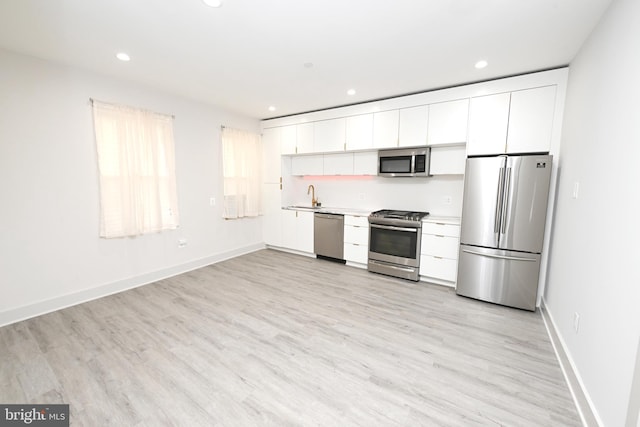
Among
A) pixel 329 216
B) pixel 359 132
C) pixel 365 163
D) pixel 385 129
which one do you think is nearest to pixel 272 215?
pixel 329 216

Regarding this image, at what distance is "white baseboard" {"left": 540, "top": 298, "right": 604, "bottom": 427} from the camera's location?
1.57 meters

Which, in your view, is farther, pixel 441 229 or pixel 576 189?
pixel 441 229

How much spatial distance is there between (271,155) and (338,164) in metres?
1.48

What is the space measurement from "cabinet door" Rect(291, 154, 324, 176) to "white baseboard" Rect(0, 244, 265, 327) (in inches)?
87.6

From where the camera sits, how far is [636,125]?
141 centimetres

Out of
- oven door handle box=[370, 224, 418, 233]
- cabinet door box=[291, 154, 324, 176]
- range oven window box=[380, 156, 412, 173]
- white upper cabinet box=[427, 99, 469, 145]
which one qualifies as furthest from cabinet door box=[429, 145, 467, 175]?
cabinet door box=[291, 154, 324, 176]

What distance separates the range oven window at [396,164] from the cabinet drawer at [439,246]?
42.2 inches

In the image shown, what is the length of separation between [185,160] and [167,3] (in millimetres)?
2587

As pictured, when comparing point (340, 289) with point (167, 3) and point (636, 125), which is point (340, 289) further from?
point (167, 3)

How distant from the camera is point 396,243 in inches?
157

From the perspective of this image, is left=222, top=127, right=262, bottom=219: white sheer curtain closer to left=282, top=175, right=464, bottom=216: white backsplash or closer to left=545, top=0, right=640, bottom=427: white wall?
left=282, top=175, right=464, bottom=216: white backsplash

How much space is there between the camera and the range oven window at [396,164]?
3.99 meters

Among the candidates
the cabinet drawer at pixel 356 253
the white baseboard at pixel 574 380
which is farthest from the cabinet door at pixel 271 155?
the white baseboard at pixel 574 380

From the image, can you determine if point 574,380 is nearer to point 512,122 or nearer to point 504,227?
point 504,227
